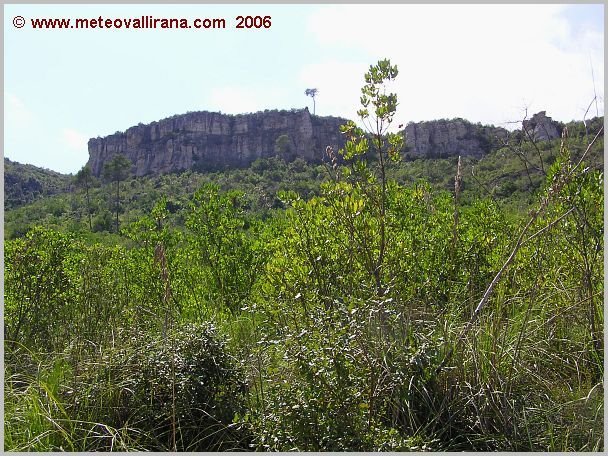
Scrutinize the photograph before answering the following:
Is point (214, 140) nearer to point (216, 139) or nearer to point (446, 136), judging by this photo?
point (216, 139)

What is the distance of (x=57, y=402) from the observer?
316 centimetres

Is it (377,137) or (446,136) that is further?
(446,136)

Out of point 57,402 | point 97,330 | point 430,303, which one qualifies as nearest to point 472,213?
point 430,303

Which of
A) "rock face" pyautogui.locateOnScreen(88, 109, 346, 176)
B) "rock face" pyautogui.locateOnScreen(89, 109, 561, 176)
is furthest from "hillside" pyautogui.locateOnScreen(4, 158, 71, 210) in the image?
"rock face" pyautogui.locateOnScreen(89, 109, 561, 176)

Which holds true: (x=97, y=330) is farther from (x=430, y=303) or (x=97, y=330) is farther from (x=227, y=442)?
(x=430, y=303)

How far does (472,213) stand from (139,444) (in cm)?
585

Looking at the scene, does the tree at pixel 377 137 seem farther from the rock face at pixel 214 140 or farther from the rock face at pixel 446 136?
the rock face at pixel 214 140

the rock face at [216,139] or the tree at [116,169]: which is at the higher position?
the rock face at [216,139]

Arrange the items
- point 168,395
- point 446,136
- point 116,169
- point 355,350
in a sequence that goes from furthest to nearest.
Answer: point 446,136, point 116,169, point 168,395, point 355,350

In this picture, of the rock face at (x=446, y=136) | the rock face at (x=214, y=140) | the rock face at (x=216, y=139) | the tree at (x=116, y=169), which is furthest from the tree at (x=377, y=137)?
the rock face at (x=216, y=139)

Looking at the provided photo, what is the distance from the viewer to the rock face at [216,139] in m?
70.3

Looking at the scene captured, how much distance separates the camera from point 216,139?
74812 mm

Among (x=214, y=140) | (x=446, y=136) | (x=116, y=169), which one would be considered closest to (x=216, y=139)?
(x=214, y=140)

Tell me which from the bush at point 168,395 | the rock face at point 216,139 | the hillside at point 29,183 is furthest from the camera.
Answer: the rock face at point 216,139
